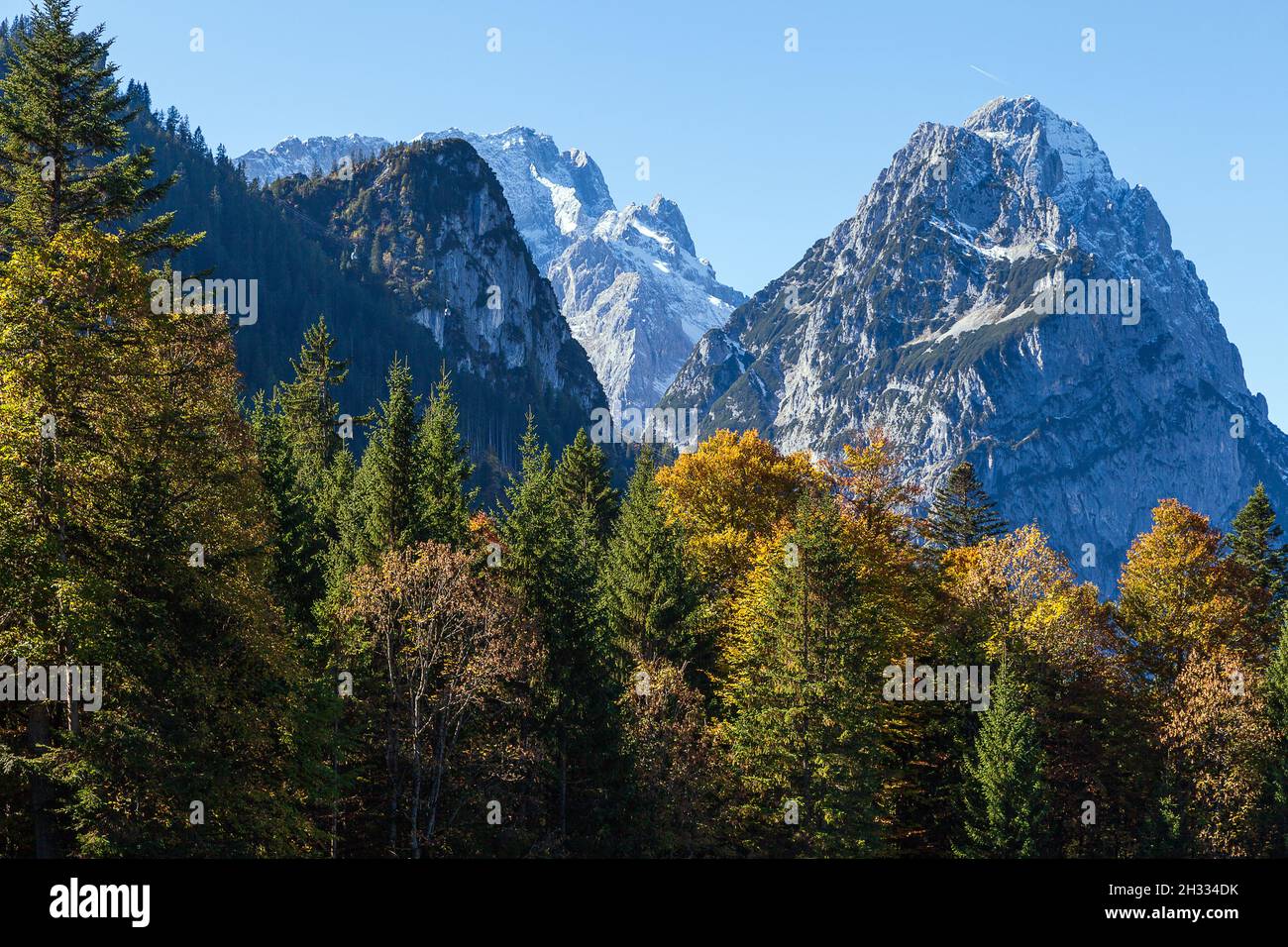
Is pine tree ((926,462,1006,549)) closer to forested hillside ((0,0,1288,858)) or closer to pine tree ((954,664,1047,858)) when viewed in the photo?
forested hillside ((0,0,1288,858))

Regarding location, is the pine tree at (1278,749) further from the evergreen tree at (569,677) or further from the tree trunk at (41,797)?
the tree trunk at (41,797)

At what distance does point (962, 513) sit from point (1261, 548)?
19.2 m

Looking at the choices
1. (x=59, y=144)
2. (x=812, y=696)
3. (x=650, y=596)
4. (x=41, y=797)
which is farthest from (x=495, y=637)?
(x=59, y=144)

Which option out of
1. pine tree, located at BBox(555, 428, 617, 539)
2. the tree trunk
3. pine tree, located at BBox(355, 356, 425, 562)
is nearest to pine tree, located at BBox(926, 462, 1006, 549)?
pine tree, located at BBox(555, 428, 617, 539)

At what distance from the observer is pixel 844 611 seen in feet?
163

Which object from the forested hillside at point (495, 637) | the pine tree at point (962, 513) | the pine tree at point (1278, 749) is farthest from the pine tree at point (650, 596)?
the pine tree at point (962, 513)

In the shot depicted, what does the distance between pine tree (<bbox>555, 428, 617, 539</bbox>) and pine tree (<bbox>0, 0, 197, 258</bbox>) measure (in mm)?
36220

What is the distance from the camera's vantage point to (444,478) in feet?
173

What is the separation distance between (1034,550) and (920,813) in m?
14.5

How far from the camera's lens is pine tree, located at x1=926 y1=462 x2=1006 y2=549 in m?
78.6

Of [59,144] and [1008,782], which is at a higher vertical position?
[59,144]

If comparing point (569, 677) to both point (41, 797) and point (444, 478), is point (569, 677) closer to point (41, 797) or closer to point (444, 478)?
point (444, 478)
